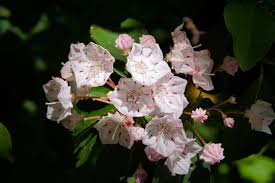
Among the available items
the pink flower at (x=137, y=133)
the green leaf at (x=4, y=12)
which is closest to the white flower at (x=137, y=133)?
the pink flower at (x=137, y=133)

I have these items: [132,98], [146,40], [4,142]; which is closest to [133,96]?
[132,98]

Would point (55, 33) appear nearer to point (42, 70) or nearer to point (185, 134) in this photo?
point (42, 70)

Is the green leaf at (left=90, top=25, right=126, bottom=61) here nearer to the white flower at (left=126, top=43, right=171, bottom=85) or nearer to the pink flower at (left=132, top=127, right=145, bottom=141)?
the white flower at (left=126, top=43, right=171, bottom=85)

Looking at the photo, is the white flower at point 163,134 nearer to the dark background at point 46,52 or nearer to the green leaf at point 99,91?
the green leaf at point 99,91

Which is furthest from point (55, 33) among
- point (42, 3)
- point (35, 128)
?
point (35, 128)

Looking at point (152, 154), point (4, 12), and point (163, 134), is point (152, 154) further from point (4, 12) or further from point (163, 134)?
point (4, 12)

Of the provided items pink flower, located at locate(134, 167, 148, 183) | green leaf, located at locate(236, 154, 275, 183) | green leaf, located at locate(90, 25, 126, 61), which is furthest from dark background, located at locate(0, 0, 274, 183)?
green leaf, located at locate(236, 154, 275, 183)
